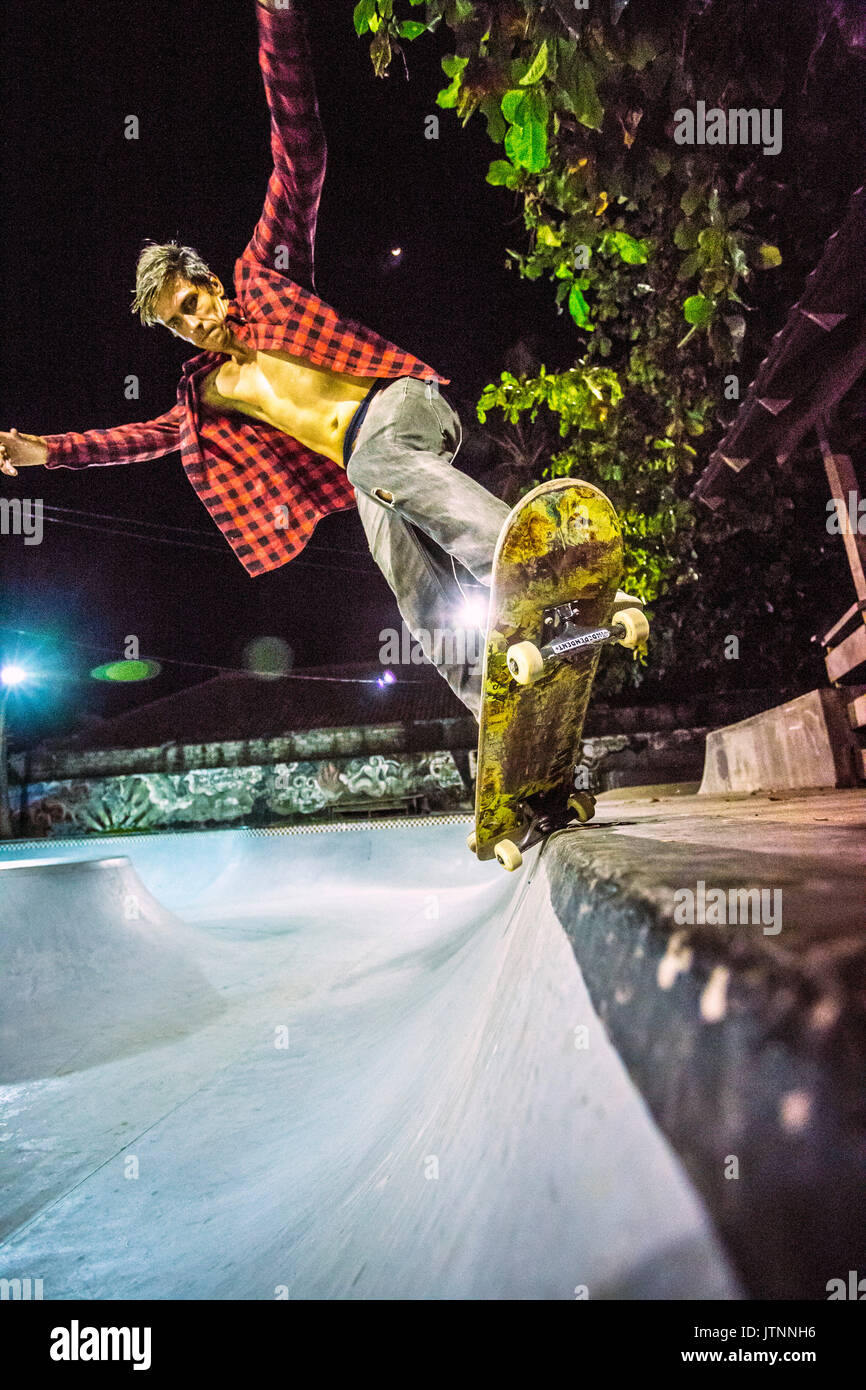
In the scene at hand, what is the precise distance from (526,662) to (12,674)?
85.2 ft

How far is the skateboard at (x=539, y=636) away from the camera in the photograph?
2.02 m

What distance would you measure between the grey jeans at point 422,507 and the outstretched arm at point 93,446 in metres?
1.41

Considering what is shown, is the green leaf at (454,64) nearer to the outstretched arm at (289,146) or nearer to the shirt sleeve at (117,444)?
the outstretched arm at (289,146)

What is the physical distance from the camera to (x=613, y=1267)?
31.7 inches

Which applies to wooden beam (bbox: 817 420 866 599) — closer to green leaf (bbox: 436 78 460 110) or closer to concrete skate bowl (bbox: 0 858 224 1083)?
green leaf (bbox: 436 78 460 110)

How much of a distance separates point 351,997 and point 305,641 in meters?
23.5

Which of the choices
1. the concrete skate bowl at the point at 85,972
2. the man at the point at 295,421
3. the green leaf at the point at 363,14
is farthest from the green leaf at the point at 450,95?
the concrete skate bowl at the point at 85,972

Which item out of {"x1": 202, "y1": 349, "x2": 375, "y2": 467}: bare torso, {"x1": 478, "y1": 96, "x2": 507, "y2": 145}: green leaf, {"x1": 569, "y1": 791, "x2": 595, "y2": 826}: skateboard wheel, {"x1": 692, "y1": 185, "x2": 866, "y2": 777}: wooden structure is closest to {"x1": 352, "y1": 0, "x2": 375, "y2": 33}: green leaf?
{"x1": 478, "y1": 96, "x2": 507, "y2": 145}: green leaf

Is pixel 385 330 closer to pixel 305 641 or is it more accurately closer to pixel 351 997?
pixel 351 997

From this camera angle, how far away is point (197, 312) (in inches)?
118

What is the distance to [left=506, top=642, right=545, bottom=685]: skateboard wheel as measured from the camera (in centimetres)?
185

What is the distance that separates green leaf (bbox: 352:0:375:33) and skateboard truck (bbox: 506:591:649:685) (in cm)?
163
